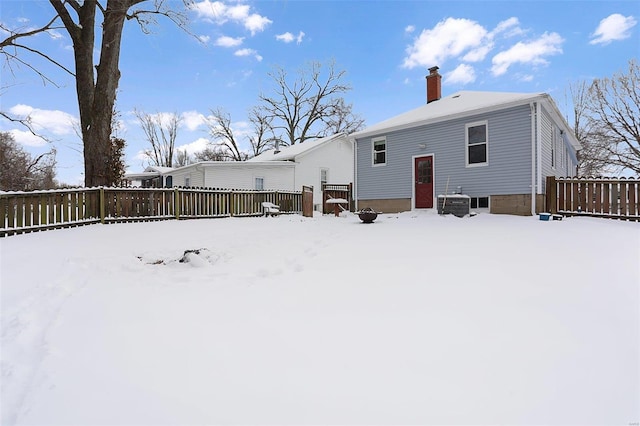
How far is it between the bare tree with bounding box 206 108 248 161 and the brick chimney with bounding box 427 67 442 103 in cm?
2682

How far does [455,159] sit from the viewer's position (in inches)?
462

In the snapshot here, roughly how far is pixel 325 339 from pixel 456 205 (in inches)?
361

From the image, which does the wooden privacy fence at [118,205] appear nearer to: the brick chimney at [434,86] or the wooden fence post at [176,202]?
the wooden fence post at [176,202]

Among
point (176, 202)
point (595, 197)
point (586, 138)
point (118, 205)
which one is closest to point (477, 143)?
point (595, 197)

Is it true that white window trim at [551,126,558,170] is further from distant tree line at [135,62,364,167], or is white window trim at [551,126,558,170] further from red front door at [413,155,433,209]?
distant tree line at [135,62,364,167]

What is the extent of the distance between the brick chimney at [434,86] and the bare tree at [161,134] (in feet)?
120

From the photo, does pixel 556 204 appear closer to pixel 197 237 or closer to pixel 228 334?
pixel 197 237

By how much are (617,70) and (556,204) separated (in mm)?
19215

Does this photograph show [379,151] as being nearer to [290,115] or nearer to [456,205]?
[456,205]

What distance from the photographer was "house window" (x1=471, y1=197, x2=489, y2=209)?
11046 millimetres

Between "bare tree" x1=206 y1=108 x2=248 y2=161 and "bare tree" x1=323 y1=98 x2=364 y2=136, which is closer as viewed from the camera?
"bare tree" x1=323 y1=98 x2=364 y2=136

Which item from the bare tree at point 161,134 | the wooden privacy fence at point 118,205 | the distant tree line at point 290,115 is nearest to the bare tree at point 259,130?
the distant tree line at point 290,115

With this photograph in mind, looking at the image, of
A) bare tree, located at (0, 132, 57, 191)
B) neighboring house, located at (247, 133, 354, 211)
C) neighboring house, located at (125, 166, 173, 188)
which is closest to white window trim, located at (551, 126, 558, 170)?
neighboring house, located at (247, 133, 354, 211)

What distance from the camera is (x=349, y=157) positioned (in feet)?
82.4
